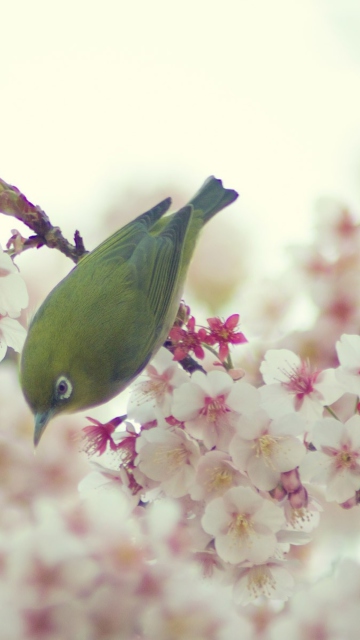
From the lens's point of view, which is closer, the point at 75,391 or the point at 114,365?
the point at 75,391

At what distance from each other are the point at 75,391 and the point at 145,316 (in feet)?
1.13

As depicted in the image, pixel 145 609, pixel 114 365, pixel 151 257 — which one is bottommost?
pixel 114 365

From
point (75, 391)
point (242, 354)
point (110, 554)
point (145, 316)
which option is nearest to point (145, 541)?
point (110, 554)

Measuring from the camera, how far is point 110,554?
3.15 ft

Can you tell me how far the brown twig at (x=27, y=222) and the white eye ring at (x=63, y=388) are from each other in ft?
1.34

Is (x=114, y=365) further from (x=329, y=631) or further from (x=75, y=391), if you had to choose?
(x=329, y=631)

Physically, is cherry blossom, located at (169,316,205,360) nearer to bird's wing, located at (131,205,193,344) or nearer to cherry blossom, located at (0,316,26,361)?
cherry blossom, located at (0,316,26,361)

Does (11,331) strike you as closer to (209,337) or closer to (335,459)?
(209,337)

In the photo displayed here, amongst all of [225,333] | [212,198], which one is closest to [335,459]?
[225,333]

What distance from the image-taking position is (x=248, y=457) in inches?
52.1

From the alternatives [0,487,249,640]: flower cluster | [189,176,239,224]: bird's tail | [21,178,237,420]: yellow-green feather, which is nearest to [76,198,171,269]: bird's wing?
[21,178,237,420]: yellow-green feather

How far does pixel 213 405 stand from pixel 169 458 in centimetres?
13

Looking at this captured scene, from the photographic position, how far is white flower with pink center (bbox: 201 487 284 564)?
129cm

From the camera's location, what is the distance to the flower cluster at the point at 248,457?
1.30 metres
